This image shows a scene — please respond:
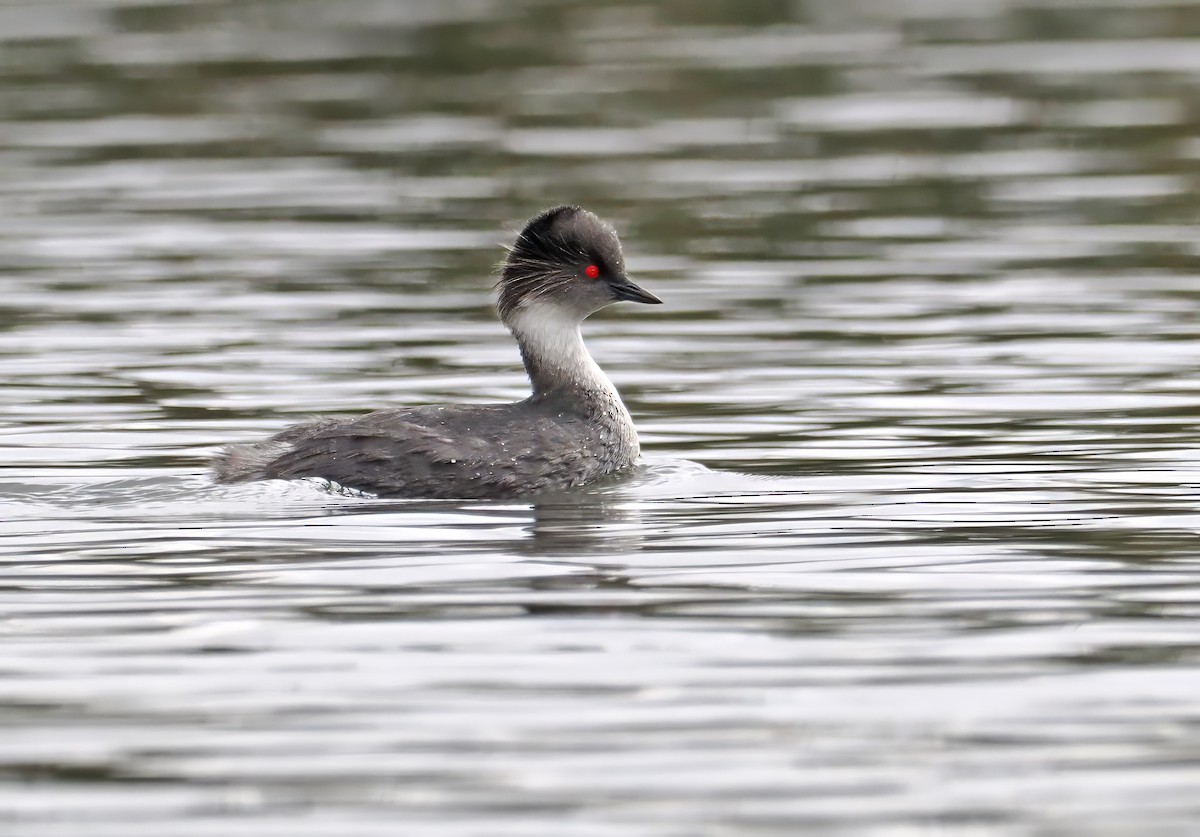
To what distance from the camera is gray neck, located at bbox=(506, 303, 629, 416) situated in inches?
519

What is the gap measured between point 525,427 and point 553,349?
106cm

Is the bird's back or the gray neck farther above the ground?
the gray neck

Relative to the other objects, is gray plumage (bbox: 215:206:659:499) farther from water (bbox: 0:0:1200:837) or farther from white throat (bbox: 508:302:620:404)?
water (bbox: 0:0:1200:837)

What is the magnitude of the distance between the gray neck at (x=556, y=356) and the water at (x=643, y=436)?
25.3 inches

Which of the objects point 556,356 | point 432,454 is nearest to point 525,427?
point 432,454

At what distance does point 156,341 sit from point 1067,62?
15.2 m

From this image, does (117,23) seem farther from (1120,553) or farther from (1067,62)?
(1120,553)

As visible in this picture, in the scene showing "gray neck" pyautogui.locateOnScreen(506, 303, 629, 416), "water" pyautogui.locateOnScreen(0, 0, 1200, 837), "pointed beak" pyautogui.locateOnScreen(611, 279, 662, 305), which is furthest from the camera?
"pointed beak" pyautogui.locateOnScreen(611, 279, 662, 305)

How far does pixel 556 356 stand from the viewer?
43.7 ft

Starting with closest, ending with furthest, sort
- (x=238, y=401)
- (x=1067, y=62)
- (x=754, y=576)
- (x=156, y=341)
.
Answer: (x=754, y=576), (x=238, y=401), (x=156, y=341), (x=1067, y=62)

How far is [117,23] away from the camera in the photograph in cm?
3322

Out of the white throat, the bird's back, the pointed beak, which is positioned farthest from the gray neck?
the bird's back

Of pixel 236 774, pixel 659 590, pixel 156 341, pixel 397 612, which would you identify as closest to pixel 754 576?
pixel 659 590

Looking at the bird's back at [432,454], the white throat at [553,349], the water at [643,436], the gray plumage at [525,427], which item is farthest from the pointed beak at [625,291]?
the bird's back at [432,454]
